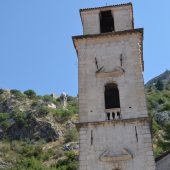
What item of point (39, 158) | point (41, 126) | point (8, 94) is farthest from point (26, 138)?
point (8, 94)

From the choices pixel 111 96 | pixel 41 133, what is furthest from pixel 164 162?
pixel 41 133

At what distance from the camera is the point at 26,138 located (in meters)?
60.4

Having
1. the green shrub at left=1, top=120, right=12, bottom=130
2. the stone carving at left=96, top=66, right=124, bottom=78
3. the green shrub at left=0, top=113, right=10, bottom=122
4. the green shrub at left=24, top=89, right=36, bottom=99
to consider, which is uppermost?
the green shrub at left=24, top=89, right=36, bottom=99

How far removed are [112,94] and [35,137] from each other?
134 feet

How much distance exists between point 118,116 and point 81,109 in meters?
1.58

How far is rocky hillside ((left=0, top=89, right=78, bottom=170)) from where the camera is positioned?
165ft

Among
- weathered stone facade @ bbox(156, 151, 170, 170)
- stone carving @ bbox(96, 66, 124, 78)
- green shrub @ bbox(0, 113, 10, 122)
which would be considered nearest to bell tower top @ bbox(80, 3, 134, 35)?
stone carving @ bbox(96, 66, 124, 78)

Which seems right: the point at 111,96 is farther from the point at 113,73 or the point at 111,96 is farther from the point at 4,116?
the point at 4,116

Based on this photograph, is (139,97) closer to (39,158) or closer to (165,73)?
(39,158)

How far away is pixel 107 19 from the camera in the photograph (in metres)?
22.3

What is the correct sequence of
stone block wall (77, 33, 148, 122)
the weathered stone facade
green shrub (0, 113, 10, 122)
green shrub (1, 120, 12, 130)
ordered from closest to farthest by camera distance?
1. stone block wall (77, 33, 148, 122)
2. the weathered stone facade
3. green shrub (1, 120, 12, 130)
4. green shrub (0, 113, 10, 122)

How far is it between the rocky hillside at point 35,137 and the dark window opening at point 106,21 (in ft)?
88.0

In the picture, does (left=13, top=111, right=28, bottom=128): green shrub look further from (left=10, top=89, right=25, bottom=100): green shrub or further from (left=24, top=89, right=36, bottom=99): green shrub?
(left=24, top=89, right=36, bottom=99): green shrub

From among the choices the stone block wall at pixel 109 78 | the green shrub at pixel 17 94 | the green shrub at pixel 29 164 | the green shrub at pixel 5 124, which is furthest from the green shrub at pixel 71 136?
the stone block wall at pixel 109 78
